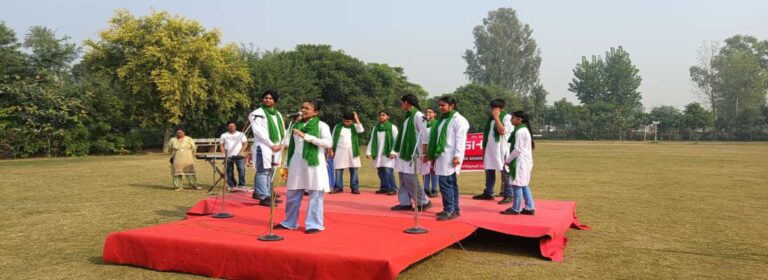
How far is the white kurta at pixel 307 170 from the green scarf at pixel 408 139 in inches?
64.5

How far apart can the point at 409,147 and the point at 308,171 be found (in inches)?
78.3

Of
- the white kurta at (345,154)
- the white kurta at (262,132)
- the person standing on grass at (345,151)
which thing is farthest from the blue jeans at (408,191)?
the white kurta at (345,154)

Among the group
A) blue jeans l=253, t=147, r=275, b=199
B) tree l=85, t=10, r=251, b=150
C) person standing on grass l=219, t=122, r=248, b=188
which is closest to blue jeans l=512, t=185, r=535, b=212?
blue jeans l=253, t=147, r=275, b=199

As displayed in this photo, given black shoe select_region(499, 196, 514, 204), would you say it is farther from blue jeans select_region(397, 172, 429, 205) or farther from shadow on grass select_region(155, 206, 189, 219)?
shadow on grass select_region(155, 206, 189, 219)

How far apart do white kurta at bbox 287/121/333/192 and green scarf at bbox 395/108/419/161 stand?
1639 mm

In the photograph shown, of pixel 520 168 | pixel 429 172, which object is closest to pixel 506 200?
pixel 520 168

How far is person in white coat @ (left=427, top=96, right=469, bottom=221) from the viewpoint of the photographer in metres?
7.86

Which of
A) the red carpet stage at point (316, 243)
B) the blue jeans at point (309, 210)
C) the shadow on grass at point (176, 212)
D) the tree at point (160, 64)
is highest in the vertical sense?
the tree at point (160, 64)

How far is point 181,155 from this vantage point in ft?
45.6

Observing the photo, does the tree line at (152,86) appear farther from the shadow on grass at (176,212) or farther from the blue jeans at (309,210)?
the blue jeans at (309,210)

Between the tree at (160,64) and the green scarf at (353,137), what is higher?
the tree at (160,64)

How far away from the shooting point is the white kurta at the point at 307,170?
696cm

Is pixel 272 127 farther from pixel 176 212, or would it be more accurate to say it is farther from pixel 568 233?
pixel 568 233

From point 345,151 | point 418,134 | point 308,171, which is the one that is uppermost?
point 418,134
